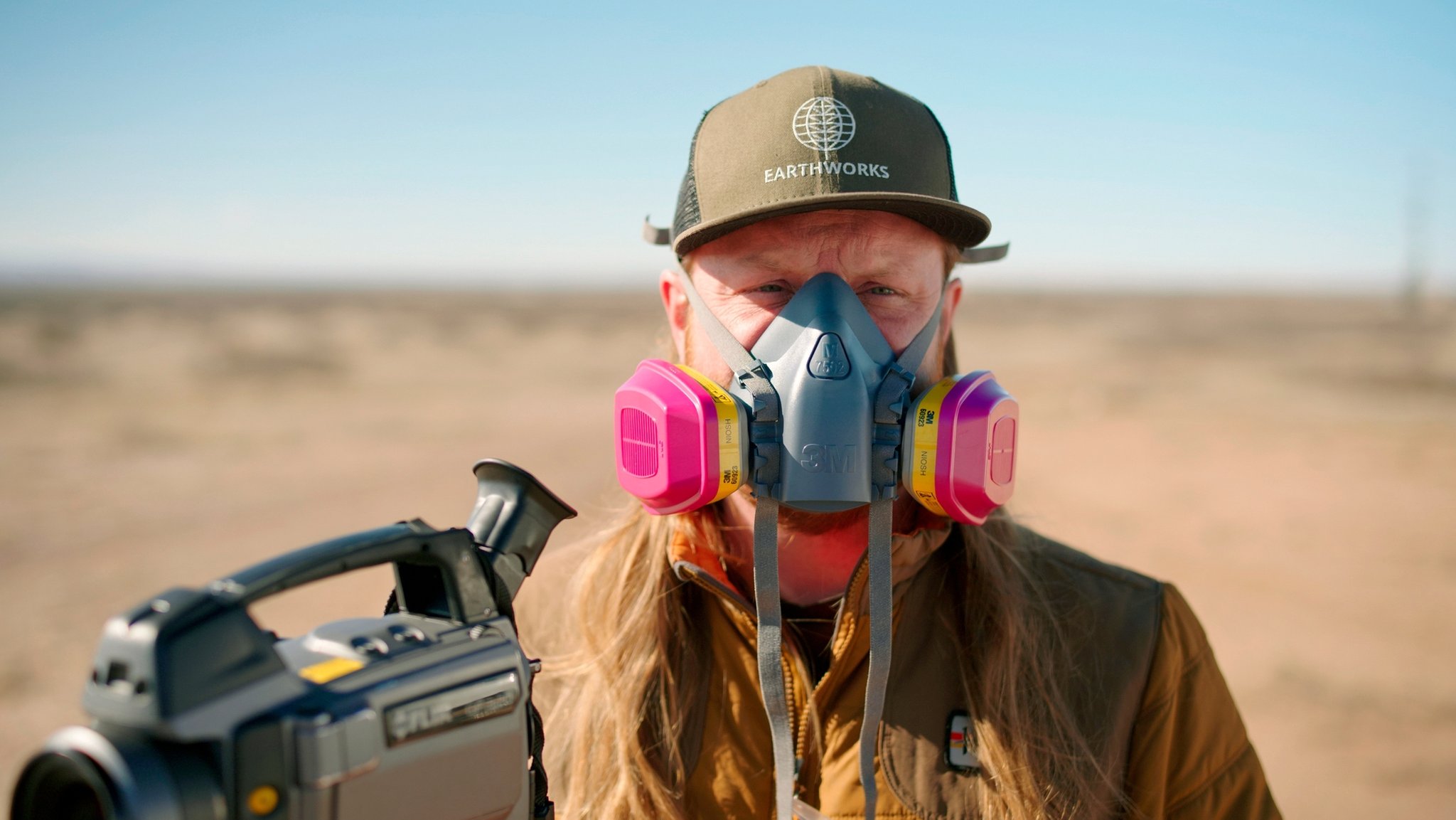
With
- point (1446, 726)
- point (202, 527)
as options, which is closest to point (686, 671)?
point (1446, 726)

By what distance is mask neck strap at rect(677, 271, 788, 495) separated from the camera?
80.2 inches

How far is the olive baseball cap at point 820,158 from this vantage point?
2.06 meters

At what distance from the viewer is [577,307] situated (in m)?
57.9

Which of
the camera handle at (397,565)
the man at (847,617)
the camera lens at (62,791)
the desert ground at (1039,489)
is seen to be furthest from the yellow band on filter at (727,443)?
the camera lens at (62,791)

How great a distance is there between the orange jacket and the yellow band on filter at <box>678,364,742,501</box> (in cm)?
26

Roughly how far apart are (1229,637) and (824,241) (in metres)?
5.70

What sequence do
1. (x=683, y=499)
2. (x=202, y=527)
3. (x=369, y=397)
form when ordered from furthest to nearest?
(x=369, y=397), (x=202, y=527), (x=683, y=499)

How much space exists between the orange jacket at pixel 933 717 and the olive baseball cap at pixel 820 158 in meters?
0.79

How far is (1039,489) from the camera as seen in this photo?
10336 millimetres

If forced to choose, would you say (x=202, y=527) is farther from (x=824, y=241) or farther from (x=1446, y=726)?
(x=1446, y=726)

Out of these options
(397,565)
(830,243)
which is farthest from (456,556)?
(830,243)

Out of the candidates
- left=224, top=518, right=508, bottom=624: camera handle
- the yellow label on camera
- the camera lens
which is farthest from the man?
the camera lens

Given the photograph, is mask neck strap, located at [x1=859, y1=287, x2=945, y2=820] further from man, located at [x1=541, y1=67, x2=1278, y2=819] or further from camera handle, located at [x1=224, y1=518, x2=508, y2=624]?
camera handle, located at [x1=224, y1=518, x2=508, y2=624]

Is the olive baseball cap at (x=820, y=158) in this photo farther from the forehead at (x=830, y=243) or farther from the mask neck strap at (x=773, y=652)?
the mask neck strap at (x=773, y=652)
